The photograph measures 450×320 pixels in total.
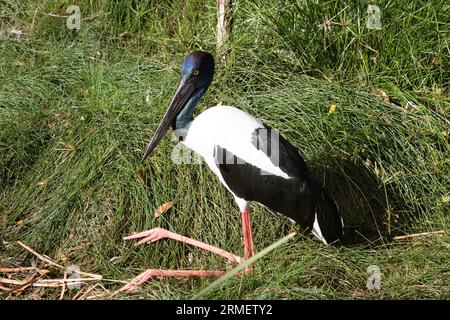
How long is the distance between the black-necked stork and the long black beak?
0.06ft

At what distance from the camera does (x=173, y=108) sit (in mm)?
5121

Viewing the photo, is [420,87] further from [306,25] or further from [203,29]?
[203,29]

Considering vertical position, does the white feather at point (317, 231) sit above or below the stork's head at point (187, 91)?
below

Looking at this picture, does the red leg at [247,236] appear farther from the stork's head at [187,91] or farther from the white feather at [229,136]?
the stork's head at [187,91]

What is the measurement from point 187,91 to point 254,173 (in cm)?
69

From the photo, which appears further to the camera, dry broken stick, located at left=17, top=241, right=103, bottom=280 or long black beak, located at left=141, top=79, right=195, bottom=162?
long black beak, located at left=141, top=79, right=195, bottom=162

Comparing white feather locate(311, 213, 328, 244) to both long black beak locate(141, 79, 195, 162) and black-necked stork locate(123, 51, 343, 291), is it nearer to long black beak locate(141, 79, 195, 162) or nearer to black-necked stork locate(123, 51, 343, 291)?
black-necked stork locate(123, 51, 343, 291)

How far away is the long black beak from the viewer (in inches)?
200

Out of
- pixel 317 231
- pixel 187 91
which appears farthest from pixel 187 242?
pixel 187 91

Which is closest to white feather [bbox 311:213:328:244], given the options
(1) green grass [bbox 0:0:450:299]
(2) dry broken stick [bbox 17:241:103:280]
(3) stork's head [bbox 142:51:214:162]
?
(1) green grass [bbox 0:0:450:299]

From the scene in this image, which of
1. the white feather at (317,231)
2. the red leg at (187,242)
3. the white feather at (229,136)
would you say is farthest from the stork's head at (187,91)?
the white feather at (317,231)

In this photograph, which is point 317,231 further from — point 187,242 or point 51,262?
point 51,262

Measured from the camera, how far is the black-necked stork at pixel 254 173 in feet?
15.9
